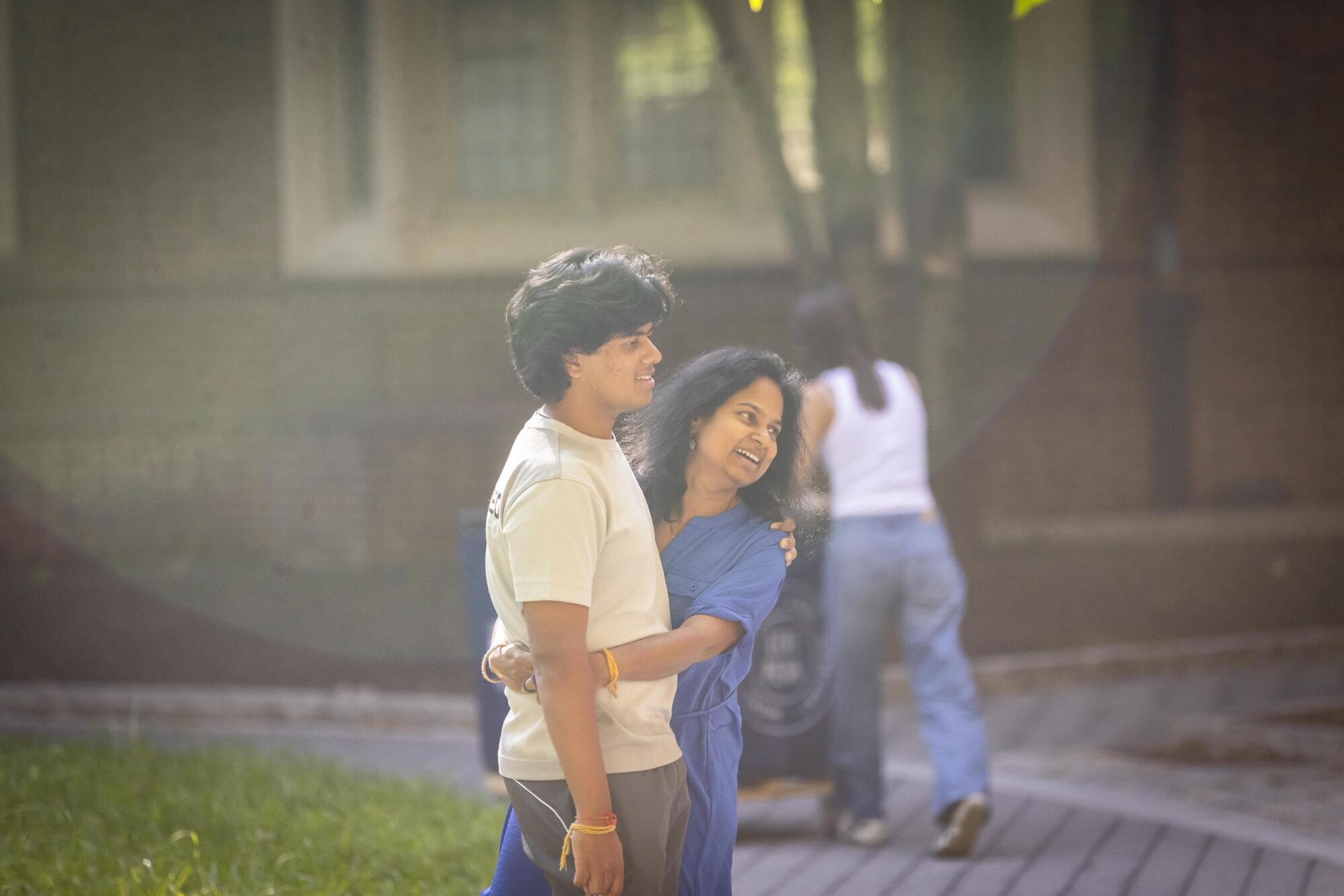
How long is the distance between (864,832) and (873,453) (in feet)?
4.18

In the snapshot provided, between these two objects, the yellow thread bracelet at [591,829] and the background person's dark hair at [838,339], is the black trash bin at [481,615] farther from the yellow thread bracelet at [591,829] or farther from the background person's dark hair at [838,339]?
the yellow thread bracelet at [591,829]

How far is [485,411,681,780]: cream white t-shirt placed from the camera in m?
2.25

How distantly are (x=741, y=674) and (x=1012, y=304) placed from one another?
26.0 ft

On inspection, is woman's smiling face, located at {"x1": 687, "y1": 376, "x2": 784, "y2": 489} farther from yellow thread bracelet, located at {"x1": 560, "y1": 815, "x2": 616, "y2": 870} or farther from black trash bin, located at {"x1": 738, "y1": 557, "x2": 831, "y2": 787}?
black trash bin, located at {"x1": 738, "y1": 557, "x2": 831, "y2": 787}

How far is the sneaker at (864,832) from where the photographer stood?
203 inches

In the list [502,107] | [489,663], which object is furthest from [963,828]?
[502,107]

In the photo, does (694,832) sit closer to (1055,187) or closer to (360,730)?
(360,730)

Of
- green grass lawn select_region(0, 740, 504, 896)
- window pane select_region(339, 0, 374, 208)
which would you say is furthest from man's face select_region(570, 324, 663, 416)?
window pane select_region(339, 0, 374, 208)

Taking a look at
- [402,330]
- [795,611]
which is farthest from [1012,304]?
[795,611]

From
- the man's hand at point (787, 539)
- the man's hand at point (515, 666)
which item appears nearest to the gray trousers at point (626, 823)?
the man's hand at point (515, 666)

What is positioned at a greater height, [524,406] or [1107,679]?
[524,406]

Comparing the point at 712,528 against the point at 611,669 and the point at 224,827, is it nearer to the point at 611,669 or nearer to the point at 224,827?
the point at 611,669

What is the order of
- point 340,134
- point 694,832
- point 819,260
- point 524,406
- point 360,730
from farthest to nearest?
point 340,134 < point 524,406 < point 819,260 < point 360,730 < point 694,832

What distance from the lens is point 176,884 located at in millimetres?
4398
